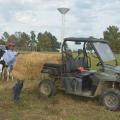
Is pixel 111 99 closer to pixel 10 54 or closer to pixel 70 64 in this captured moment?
pixel 70 64

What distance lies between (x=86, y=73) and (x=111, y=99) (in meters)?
1.44

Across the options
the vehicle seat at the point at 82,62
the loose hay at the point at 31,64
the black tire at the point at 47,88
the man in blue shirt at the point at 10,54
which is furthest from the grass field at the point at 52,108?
the man in blue shirt at the point at 10,54

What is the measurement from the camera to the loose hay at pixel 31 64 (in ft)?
40.6

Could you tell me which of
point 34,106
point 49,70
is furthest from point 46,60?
point 34,106

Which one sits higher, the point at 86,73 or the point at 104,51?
the point at 104,51

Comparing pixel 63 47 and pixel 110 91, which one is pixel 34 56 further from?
pixel 110 91

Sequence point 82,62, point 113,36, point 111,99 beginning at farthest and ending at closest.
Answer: point 113,36
point 82,62
point 111,99

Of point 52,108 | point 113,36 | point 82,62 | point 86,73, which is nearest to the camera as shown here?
point 52,108

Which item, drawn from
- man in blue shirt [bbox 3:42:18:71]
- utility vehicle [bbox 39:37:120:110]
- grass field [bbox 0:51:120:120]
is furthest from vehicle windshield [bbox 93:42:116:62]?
man in blue shirt [bbox 3:42:18:71]

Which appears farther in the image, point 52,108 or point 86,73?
point 86,73

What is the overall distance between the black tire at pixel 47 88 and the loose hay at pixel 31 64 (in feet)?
1.17

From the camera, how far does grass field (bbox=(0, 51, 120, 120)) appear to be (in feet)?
33.9

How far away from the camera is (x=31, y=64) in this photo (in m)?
12.8

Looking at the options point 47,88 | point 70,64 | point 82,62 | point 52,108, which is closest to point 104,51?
point 82,62
